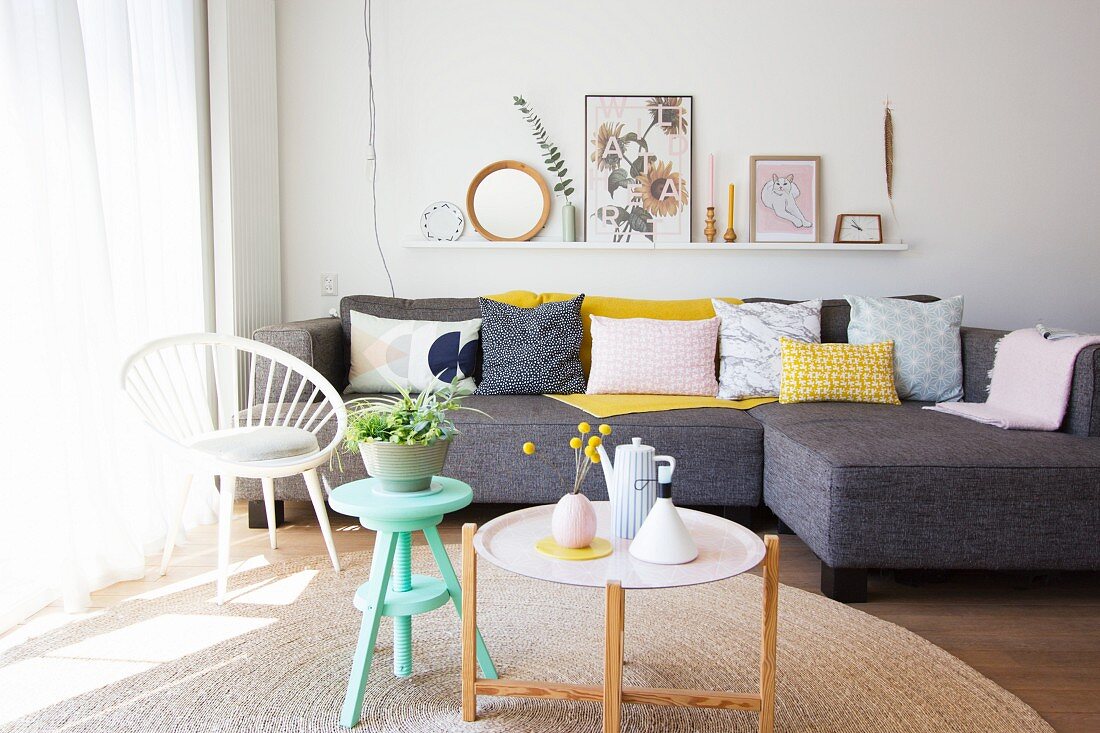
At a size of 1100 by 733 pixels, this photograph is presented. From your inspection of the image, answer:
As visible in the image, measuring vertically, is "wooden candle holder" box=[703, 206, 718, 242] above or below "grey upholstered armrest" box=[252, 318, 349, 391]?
above

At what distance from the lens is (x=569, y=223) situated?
3.76 meters

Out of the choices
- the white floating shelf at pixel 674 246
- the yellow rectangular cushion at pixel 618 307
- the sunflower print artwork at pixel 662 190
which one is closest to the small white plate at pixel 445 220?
the white floating shelf at pixel 674 246

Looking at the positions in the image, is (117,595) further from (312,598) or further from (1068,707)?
(1068,707)

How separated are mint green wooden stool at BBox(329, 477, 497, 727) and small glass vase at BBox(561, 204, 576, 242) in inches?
82.4

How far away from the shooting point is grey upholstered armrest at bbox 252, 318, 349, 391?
9.76 ft

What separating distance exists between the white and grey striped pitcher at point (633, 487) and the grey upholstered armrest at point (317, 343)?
5.52ft

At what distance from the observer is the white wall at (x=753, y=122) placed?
12.4ft

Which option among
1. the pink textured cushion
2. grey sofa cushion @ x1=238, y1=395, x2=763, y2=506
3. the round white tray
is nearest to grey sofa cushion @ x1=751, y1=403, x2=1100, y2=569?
grey sofa cushion @ x1=238, y1=395, x2=763, y2=506

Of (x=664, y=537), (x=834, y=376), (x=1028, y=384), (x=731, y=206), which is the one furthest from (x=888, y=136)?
(x=664, y=537)

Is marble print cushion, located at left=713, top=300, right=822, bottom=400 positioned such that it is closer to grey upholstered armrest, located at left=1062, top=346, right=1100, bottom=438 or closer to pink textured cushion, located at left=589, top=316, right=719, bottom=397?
pink textured cushion, located at left=589, top=316, right=719, bottom=397

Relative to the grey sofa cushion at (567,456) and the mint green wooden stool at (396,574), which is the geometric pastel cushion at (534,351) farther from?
the mint green wooden stool at (396,574)

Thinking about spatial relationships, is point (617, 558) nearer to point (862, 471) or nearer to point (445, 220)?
point (862, 471)

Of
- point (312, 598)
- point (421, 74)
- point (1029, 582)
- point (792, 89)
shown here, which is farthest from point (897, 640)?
point (421, 74)

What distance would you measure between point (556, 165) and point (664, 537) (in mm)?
2603
